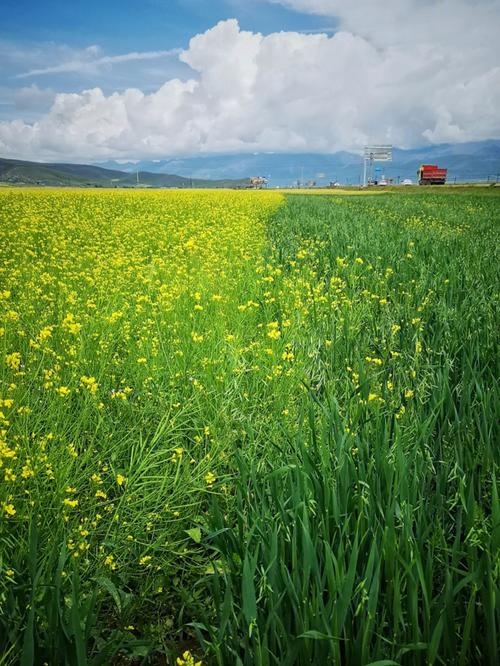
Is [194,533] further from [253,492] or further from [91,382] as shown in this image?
[91,382]

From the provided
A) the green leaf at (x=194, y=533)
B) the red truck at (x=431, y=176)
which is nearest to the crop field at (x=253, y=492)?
the green leaf at (x=194, y=533)

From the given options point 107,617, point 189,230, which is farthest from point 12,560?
point 189,230

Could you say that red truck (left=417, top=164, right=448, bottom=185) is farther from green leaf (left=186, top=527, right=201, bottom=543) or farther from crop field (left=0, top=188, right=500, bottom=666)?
green leaf (left=186, top=527, right=201, bottom=543)

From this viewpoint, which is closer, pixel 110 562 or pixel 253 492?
pixel 110 562

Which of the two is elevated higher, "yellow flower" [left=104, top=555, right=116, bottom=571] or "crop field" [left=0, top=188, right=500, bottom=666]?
"crop field" [left=0, top=188, right=500, bottom=666]

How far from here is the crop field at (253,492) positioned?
1812 millimetres

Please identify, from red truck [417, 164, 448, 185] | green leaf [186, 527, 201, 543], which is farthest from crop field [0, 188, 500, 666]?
red truck [417, 164, 448, 185]

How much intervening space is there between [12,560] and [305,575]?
1357 millimetres

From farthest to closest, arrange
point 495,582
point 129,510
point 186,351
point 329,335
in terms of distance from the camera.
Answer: point 329,335 < point 186,351 < point 129,510 < point 495,582

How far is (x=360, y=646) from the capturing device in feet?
5.69

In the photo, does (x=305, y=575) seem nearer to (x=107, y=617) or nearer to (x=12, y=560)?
(x=107, y=617)

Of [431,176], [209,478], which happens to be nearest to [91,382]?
[209,478]

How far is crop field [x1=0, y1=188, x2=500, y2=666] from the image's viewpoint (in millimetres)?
1812

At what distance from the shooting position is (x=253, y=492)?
112 inches
